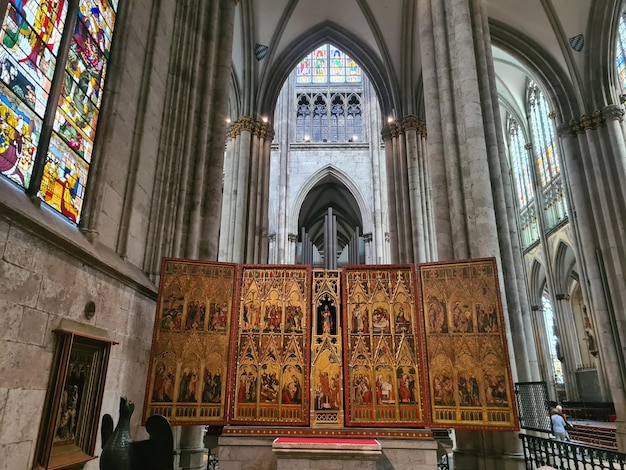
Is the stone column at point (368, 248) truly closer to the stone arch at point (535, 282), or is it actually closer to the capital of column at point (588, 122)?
the stone arch at point (535, 282)

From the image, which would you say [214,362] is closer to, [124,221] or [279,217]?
[124,221]

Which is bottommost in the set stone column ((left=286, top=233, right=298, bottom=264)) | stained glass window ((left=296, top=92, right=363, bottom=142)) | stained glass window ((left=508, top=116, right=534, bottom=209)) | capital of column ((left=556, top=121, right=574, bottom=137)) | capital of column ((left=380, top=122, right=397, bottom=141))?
stone column ((left=286, top=233, right=298, bottom=264))

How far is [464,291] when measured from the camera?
18.4 ft

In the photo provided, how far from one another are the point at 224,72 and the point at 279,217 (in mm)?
15776

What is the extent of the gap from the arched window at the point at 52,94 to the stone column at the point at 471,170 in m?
5.63

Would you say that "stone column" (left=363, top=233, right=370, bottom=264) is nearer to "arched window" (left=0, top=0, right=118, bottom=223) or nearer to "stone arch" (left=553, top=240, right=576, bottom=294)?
"stone arch" (left=553, top=240, right=576, bottom=294)

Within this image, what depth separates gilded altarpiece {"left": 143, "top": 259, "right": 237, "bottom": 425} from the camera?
531 cm

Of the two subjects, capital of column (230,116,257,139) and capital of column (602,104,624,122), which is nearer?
capital of column (602,104,624,122)

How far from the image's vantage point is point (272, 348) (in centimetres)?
572

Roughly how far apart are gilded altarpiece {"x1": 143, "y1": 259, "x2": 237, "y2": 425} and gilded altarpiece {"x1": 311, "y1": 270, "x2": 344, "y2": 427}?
1.16 meters

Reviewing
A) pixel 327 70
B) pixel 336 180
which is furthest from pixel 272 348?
pixel 327 70

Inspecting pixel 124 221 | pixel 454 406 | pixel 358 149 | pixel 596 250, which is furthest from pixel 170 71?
pixel 358 149

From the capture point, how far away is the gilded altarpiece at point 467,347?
521cm

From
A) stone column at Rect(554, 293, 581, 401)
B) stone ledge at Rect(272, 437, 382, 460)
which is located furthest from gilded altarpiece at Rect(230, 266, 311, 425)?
stone column at Rect(554, 293, 581, 401)
